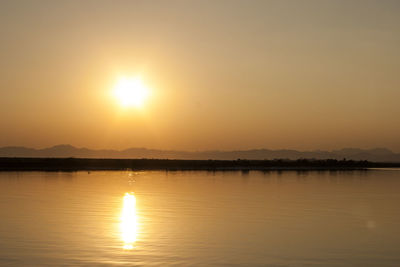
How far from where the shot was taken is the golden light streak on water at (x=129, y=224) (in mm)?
24933

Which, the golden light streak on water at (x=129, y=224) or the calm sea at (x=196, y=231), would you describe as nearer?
the calm sea at (x=196, y=231)

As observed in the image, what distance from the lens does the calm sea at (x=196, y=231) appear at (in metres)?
21.4

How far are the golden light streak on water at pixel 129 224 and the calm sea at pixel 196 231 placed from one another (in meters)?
0.05

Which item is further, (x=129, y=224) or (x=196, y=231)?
(x=129, y=224)

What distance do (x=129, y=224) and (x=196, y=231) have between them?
13.8 feet

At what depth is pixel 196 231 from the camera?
28156mm

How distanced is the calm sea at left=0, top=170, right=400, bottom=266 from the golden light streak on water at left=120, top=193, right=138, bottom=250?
0.17 feet

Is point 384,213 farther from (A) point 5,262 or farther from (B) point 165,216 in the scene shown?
(A) point 5,262

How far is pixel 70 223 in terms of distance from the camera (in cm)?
3020

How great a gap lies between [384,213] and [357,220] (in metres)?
4.71

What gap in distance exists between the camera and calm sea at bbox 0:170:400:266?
21422 millimetres

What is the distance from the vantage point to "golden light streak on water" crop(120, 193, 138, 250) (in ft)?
81.8

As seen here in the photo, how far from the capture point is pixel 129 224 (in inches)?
1185

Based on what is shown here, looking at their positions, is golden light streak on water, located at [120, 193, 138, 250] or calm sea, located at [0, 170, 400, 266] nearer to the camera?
calm sea, located at [0, 170, 400, 266]
